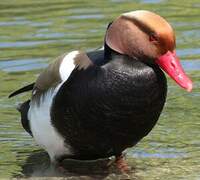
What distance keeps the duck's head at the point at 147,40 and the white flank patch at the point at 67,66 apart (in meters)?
0.42

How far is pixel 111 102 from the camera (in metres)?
6.27

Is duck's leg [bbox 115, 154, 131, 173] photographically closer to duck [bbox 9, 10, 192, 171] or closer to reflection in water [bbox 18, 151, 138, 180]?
reflection in water [bbox 18, 151, 138, 180]

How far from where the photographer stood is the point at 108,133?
648 centimetres

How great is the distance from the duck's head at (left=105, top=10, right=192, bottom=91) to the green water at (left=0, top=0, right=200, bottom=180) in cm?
103

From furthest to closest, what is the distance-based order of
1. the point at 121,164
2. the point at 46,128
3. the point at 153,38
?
the point at 121,164
the point at 46,128
the point at 153,38

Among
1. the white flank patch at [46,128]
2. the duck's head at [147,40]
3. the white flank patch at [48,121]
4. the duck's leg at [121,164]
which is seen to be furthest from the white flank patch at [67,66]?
the duck's leg at [121,164]

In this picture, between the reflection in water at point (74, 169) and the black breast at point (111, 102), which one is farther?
the reflection in water at point (74, 169)

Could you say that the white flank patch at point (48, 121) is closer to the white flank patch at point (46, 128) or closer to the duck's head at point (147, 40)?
the white flank patch at point (46, 128)

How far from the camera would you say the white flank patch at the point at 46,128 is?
6.73m

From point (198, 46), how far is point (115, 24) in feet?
14.0

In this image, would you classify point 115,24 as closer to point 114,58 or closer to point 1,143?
point 114,58

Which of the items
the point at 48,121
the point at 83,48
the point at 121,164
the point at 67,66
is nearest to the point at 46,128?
the point at 48,121

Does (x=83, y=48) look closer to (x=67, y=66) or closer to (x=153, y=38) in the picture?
(x=67, y=66)

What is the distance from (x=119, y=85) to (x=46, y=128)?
2.76 ft
